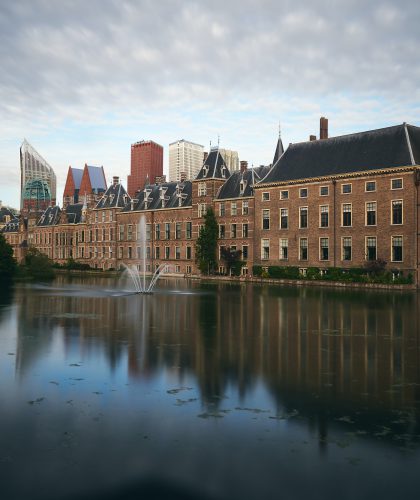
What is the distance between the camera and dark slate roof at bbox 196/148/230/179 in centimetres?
7494

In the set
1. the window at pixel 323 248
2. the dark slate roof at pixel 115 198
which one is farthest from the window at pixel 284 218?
the dark slate roof at pixel 115 198

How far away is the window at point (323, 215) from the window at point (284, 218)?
16.1 ft

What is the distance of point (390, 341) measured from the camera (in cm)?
1920

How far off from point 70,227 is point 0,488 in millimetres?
106117

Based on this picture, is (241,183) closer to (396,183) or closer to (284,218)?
(284,218)

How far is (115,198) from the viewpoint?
95.6 meters

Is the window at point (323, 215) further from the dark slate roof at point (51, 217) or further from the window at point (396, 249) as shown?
the dark slate roof at point (51, 217)

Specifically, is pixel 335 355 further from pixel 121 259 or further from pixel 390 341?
pixel 121 259

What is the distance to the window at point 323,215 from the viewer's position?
5906 centimetres

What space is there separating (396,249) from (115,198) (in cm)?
5693

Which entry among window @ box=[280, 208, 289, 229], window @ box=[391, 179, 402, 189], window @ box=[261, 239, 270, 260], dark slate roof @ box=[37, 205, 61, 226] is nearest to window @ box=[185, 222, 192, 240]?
window @ box=[261, 239, 270, 260]

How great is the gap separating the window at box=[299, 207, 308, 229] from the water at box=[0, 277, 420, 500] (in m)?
39.8

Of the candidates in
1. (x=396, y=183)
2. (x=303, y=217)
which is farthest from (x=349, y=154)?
(x=303, y=217)

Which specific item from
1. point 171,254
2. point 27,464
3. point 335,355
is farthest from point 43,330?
point 171,254
